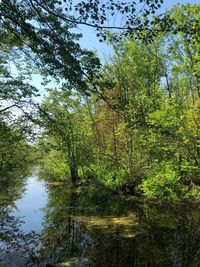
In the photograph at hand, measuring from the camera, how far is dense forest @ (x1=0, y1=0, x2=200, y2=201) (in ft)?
17.2

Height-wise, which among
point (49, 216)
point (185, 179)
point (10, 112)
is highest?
point (10, 112)

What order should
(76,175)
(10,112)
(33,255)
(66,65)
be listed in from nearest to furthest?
(66,65) < (33,255) < (10,112) < (76,175)

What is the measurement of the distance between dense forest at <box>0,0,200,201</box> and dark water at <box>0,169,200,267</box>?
3425 mm

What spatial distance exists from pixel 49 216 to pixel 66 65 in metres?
13.1

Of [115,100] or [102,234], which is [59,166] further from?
[115,100]

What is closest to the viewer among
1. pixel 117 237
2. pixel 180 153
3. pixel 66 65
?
pixel 66 65

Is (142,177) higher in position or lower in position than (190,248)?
higher

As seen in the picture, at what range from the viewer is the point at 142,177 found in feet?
72.5

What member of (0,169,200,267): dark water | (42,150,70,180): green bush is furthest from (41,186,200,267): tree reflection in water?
(42,150,70,180): green bush

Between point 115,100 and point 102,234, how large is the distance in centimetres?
813

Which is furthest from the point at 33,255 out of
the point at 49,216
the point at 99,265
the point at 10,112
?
the point at 10,112

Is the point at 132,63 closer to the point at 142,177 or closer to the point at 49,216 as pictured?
the point at 142,177

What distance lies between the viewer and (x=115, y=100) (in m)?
5.62

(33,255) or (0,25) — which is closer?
(0,25)
